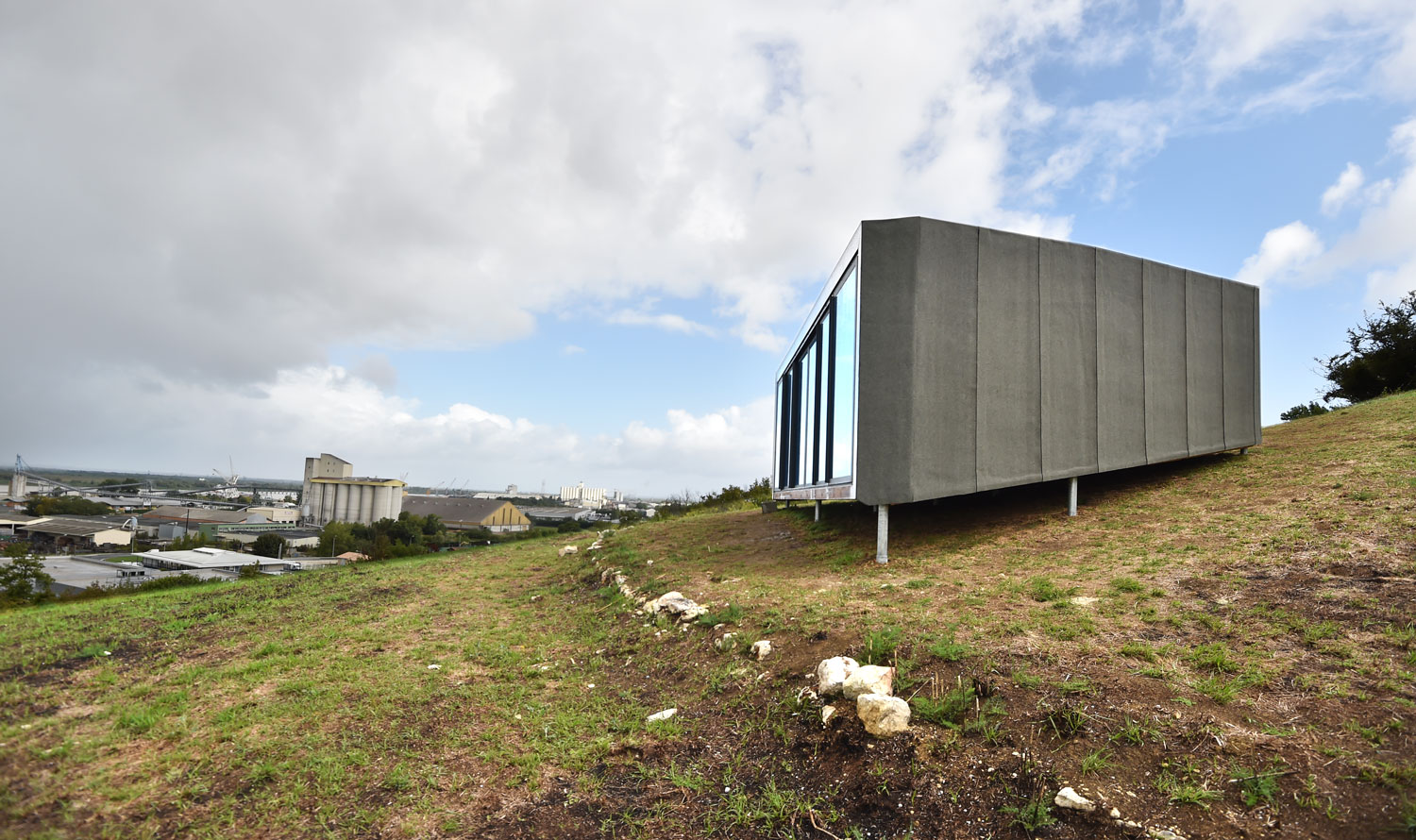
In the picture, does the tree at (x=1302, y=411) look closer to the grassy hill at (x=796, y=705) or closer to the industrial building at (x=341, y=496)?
the grassy hill at (x=796, y=705)

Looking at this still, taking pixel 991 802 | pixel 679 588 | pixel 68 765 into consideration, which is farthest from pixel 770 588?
pixel 68 765

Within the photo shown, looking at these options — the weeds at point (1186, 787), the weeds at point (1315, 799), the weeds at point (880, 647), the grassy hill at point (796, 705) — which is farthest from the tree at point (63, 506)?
the weeds at point (1315, 799)

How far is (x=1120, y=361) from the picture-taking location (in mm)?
12797

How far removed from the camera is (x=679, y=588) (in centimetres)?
1055

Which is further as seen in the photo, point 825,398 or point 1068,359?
point 825,398

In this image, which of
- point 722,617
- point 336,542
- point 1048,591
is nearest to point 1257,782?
point 1048,591

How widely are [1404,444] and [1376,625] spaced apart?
10.3 m

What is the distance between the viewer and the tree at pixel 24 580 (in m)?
8.93

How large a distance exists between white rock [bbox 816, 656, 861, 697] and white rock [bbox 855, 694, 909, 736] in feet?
1.32

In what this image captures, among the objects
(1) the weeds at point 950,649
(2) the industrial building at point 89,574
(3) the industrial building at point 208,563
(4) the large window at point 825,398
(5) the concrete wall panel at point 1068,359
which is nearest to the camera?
(1) the weeds at point 950,649

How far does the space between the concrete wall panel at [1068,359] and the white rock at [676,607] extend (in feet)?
24.1

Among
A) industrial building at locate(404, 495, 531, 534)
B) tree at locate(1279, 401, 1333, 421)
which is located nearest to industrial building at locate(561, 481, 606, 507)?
industrial building at locate(404, 495, 531, 534)

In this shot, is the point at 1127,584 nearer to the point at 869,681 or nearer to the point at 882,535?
the point at 882,535

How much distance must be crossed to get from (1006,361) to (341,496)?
61414 mm
